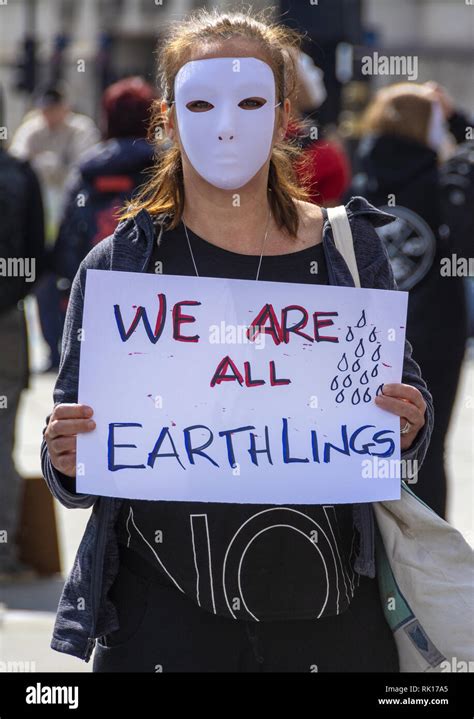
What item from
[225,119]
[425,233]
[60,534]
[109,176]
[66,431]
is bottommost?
[60,534]

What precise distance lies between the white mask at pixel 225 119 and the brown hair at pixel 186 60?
52mm

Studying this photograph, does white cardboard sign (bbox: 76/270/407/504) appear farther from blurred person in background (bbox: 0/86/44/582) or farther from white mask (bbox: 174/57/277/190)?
blurred person in background (bbox: 0/86/44/582)

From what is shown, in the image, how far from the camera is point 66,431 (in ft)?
8.73

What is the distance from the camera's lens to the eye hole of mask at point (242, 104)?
2803mm

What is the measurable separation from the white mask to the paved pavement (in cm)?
267

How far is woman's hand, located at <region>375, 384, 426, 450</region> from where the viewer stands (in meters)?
2.73

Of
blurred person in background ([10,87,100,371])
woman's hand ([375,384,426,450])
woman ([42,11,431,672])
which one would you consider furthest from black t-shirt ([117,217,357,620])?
blurred person in background ([10,87,100,371])

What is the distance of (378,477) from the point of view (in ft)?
8.96

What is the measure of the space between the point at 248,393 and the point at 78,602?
1.72 feet

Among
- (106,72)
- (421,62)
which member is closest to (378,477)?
(106,72)

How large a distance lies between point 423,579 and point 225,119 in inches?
38.9

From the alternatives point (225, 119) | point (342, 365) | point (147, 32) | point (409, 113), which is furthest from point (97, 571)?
point (147, 32)

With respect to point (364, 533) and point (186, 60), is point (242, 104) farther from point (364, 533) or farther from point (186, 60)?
point (364, 533)

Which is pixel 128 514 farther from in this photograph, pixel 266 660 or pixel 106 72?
pixel 106 72
